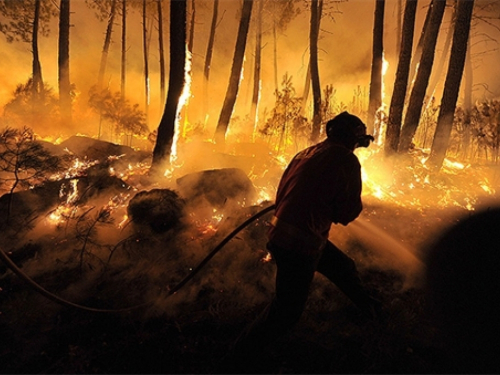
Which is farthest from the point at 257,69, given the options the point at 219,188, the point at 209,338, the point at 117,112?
the point at 209,338

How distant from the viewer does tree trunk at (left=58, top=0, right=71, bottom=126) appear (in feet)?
41.5

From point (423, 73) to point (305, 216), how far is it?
8.08m

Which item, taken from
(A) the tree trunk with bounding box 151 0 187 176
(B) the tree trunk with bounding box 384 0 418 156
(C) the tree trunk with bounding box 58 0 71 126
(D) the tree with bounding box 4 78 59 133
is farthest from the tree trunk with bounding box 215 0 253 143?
(D) the tree with bounding box 4 78 59 133

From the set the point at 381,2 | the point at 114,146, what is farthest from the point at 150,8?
the point at 381,2

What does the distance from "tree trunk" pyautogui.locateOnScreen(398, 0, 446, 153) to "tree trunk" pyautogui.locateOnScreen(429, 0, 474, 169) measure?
1.50 ft

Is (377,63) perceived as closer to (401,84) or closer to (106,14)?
(401,84)

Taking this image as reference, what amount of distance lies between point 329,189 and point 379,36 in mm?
9000

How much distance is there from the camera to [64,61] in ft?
42.1

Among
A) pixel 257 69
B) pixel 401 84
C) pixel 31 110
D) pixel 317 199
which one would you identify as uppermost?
pixel 257 69

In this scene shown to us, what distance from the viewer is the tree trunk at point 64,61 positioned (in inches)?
498

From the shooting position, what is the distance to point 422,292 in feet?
11.5

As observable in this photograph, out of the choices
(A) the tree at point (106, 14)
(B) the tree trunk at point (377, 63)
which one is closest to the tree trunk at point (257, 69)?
(B) the tree trunk at point (377, 63)

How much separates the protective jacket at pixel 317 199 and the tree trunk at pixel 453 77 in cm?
744

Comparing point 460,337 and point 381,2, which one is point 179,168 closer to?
point 460,337
